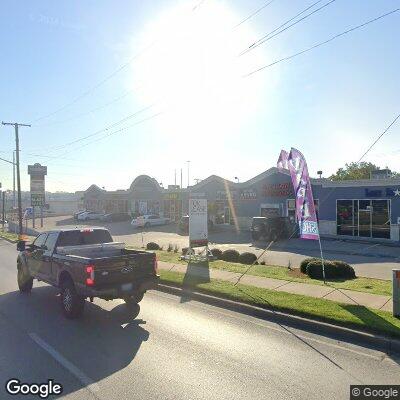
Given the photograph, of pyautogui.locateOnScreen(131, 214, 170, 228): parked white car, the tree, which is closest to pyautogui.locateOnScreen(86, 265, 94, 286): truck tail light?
pyautogui.locateOnScreen(131, 214, 170, 228): parked white car

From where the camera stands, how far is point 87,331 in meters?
8.12

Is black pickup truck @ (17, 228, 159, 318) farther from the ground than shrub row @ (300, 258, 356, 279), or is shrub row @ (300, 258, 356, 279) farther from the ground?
black pickup truck @ (17, 228, 159, 318)

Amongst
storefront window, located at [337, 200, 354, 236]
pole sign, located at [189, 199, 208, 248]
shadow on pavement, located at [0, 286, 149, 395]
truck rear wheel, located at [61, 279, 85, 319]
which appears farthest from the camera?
storefront window, located at [337, 200, 354, 236]

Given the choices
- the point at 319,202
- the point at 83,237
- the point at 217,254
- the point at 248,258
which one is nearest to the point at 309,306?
the point at 83,237

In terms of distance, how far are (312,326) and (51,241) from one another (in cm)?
695

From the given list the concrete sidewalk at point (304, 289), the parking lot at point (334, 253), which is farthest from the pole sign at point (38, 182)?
the concrete sidewalk at point (304, 289)

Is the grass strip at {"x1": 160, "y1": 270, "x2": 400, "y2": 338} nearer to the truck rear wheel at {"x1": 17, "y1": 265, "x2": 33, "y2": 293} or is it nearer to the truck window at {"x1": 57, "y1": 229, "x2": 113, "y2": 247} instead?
the truck window at {"x1": 57, "y1": 229, "x2": 113, "y2": 247}

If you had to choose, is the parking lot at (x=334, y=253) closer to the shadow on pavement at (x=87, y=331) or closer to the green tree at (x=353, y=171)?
the shadow on pavement at (x=87, y=331)

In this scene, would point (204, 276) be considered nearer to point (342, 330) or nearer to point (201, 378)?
point (342, 330)

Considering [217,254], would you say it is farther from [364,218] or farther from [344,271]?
[364,218]

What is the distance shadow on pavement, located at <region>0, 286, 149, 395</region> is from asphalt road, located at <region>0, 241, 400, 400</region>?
19 millimetres

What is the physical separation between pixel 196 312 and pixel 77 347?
3249 millimetres

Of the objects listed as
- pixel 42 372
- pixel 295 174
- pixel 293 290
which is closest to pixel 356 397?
pixel 42 372

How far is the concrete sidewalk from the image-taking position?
9.37 meters
